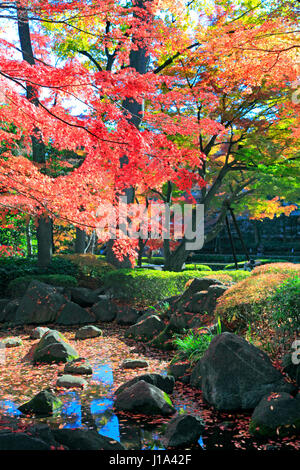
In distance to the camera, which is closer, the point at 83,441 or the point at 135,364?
the point at 83,441

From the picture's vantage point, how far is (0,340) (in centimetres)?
920

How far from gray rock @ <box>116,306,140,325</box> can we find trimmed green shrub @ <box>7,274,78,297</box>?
228 centimetres

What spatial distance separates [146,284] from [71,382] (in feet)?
20.2

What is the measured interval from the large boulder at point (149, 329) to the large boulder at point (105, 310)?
7.52 ft

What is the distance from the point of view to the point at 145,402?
4984mm

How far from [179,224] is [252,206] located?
3848mm

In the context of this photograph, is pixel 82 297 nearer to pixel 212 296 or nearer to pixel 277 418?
pixel 212 296

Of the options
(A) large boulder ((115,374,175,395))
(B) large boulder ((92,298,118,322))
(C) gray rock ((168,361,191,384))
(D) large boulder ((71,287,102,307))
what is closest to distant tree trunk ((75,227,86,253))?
(D) large boulder ((71,287,102,307))

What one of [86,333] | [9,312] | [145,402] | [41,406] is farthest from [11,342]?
[145,402]

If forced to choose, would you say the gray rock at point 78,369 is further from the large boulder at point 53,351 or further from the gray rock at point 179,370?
the gray rock at point 179,370

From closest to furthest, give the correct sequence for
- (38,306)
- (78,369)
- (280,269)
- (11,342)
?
(78,369) < (280,269) < (11,342) < (38,306)

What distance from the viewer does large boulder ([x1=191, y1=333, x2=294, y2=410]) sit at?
506cm

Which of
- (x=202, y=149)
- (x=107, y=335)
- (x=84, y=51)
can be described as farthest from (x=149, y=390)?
(x=84, y=51)

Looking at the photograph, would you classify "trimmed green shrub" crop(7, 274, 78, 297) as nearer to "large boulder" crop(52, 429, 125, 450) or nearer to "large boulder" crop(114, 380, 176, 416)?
"large boulder" crop(114, 380, 176, 416)
